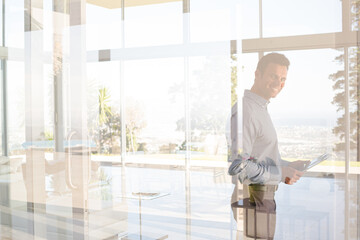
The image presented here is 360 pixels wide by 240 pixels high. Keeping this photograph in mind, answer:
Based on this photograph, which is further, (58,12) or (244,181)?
(58,12)

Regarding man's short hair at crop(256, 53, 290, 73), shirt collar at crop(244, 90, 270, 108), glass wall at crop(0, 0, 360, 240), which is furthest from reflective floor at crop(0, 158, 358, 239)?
man's short hair at crop(256, 53, 290, 73)

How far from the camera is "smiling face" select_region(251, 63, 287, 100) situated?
2590mm

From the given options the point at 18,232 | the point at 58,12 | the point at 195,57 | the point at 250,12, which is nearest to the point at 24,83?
the point at 58,12

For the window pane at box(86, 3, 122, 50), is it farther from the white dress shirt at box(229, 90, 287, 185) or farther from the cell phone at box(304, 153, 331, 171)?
the cell phone at box(304, 153, 331, 171)

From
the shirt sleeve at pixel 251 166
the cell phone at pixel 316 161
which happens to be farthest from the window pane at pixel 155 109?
the cell phone at pixel 316 161

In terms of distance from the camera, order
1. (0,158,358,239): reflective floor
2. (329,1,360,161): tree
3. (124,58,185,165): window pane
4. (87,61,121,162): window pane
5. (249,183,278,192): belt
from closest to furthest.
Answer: (329,1,360,161): tree, (0,158,358,239): reflective floor, (249,183,278,192): belt, (124,58,185,165): window pane, (87,61,121,162): window pane

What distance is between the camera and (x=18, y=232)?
377 cm

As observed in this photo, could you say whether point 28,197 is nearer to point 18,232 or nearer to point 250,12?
point 18,232

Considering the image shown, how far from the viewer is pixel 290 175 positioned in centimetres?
259

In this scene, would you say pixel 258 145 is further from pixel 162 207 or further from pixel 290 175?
pixel 162 207

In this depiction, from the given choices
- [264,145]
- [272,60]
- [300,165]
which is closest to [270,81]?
[272,60]

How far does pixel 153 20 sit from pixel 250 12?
0.67 meters

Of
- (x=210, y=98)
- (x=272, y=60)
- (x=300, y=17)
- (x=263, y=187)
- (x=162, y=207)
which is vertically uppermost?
(x=300, y=17)

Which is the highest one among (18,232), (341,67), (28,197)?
(341,67)
